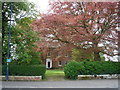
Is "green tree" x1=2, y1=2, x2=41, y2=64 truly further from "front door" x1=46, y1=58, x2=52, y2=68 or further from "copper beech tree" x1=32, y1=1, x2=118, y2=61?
"front door" x1=46, y1=58, x2=52, y2=68

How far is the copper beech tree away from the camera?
31.2 feet

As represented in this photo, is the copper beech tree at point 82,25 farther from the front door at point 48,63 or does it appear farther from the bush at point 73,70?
the front door at point 48,63

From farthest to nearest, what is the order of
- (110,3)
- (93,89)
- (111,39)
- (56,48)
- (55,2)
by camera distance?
(56,48) < (55,2) < (111,39) < (110,3) < (93,89)

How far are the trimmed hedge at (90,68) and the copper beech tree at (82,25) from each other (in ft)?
3.82

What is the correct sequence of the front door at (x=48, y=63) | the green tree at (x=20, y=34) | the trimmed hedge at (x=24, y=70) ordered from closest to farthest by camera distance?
the green tree at (x=20, y=34) → the trimmed hedge at (x=24, y=70) → the front door at (x=48, y=63)

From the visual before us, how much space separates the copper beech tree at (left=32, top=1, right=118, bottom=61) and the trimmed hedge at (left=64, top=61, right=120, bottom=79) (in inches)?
45.8

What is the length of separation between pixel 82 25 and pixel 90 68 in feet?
12.6

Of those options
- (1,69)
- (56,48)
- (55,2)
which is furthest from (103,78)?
(1,69)

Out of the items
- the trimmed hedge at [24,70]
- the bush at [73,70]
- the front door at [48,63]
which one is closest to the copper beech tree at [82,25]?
the bush at [73,70]

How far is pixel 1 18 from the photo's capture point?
31.0 feet

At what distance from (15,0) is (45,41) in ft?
14.1

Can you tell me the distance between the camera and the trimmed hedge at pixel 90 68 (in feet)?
32.8

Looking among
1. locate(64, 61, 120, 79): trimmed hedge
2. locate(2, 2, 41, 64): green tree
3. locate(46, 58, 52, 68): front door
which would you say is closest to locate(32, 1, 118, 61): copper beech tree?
locate(2, 2, 41, 64): green tree

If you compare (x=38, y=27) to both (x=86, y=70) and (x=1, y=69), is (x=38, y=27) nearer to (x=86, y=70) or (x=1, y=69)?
(x=1, y=69)
